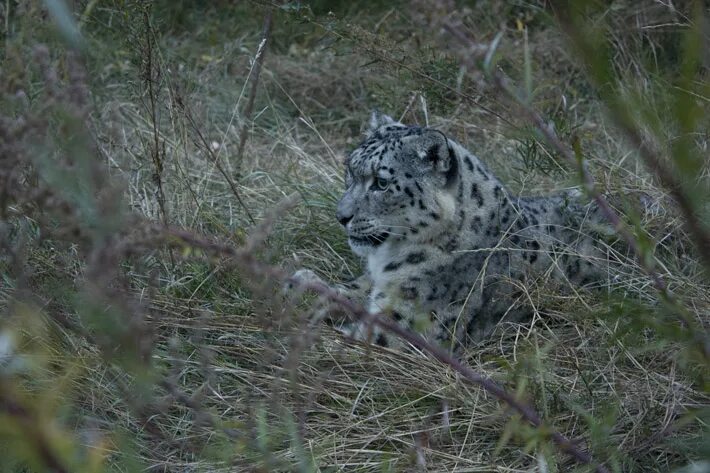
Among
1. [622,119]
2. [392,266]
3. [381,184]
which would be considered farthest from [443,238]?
[622,119]

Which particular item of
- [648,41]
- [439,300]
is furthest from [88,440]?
[648,41]

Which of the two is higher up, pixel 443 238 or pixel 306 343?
pixel 306 343

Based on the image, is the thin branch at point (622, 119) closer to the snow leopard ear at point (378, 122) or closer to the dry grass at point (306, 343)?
the dry grass at point (306, 343)

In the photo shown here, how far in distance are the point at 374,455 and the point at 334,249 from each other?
7.00 feet

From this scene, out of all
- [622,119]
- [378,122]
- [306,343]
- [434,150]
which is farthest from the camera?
[378,122]

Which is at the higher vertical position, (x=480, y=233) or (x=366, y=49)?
(x=366, y=49)

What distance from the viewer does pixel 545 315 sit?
5125mm

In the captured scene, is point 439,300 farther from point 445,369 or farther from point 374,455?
point 374,455

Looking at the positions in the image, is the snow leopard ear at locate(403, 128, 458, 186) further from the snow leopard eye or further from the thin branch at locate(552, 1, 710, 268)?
the thin branch at locate(552, 1, 710, 268)

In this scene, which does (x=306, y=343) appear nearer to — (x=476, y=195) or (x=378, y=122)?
(x=476, y=195)

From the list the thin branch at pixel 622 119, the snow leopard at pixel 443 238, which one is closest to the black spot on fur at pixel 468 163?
the snow leopard at pixel 443 238

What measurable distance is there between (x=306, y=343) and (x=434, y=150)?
107 inches

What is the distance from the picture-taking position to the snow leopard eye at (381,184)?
5.33 metres

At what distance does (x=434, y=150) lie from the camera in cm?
527
